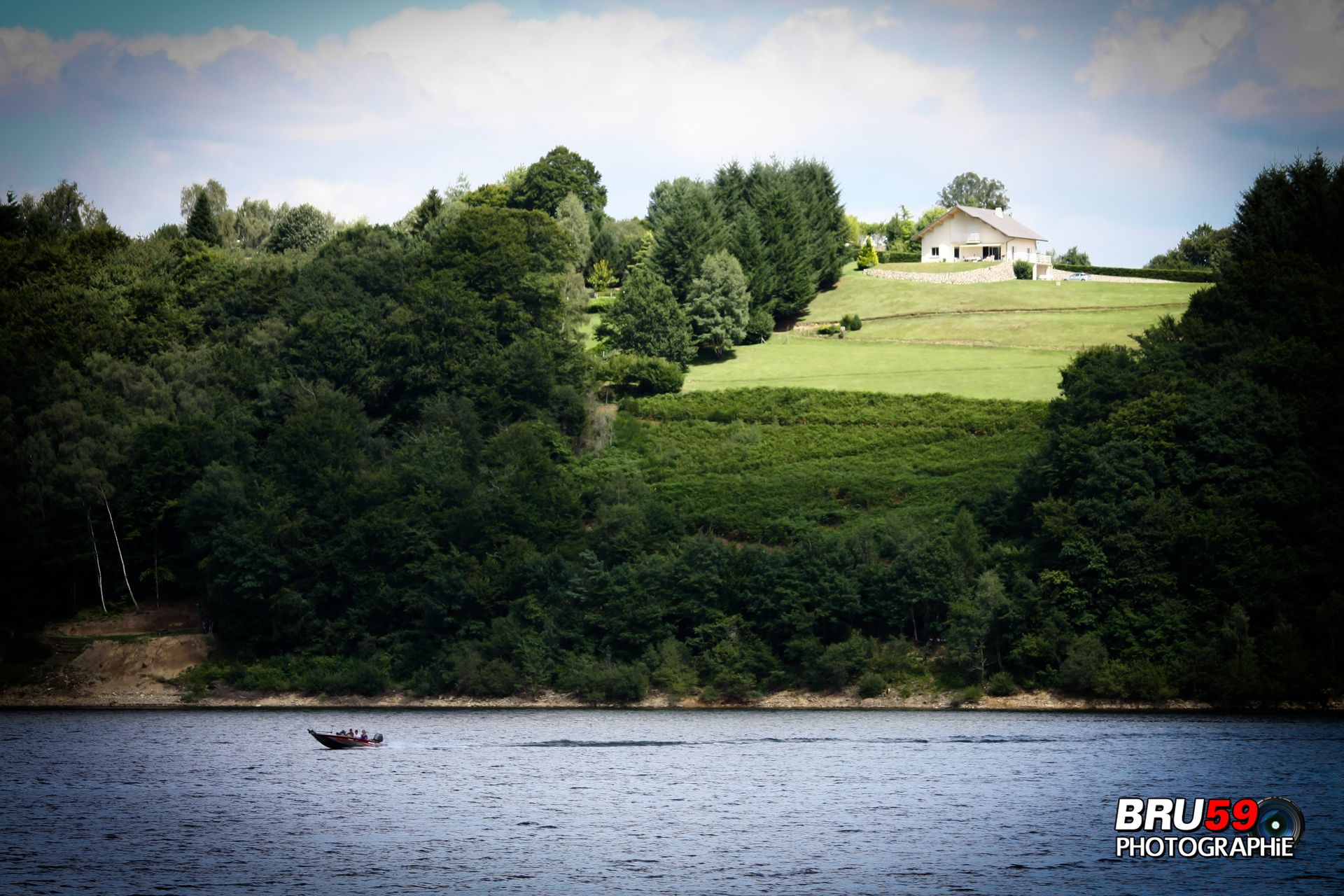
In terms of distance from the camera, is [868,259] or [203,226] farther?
[868,259]

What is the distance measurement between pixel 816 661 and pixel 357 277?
211ft

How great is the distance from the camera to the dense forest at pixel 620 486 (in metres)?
80.7

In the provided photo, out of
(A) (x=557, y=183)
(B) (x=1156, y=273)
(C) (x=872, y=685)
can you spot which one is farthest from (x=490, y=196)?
(C) (x=872, y=685)

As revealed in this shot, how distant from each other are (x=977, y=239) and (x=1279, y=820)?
138 meters

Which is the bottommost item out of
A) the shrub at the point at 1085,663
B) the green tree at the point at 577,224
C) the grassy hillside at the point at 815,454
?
the shrub at the point at 1085,663

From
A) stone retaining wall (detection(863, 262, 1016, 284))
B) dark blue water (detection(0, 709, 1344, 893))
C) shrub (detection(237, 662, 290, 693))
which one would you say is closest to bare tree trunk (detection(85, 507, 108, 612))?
shrub (detection(237, 662, 290, 693))

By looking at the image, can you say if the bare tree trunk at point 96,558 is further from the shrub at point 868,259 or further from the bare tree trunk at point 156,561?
the shrub at point 868,259

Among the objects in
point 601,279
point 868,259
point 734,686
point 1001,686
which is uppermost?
point 868,259

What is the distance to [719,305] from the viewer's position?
443 feet

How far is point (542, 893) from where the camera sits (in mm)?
36688

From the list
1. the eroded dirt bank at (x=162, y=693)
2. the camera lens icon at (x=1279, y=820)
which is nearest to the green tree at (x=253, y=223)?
the eroded dirt bank at (x=162, y=693)

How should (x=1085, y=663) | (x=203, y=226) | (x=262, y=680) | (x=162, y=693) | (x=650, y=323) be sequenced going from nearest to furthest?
(x=1085, y=663)
(x=162, y=693)
(x=262, y=680)
(x=650, y=323)
(x=203, y=226)

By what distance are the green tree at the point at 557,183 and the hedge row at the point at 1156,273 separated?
211ft

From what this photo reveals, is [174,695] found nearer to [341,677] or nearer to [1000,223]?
[341,677]
